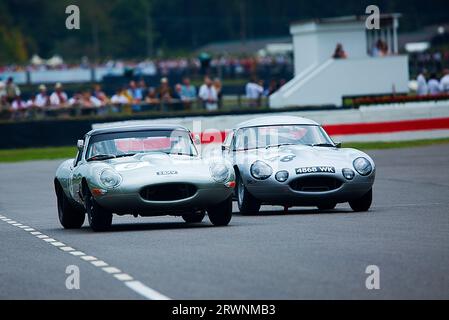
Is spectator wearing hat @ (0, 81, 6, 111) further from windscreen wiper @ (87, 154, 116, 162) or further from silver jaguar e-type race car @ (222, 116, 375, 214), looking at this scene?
windscreen wiper @ (87, 154, 116, 162)

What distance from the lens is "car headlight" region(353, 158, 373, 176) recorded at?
16.1m

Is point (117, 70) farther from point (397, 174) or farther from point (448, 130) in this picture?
point (397, 174)

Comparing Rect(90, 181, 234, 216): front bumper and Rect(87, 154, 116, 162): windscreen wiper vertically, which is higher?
Rect(87, 154, 116, 162): windscreen wiper

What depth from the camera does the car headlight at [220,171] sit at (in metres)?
14.3

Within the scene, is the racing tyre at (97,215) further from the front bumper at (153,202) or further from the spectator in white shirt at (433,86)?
the spectator in white shirt at (433,86)

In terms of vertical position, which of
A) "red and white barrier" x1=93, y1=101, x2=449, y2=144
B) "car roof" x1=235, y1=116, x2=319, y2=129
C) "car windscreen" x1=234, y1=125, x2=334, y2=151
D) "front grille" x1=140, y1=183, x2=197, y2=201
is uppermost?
"car roof" x1=235, y1=116, x2=319, y2=129

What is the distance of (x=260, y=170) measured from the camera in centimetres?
1616

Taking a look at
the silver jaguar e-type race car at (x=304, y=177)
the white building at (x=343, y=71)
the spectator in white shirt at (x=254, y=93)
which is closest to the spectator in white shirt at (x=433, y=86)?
the white building at (x=343, y=71)

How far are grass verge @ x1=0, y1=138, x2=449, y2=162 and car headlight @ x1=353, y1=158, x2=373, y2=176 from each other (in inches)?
645

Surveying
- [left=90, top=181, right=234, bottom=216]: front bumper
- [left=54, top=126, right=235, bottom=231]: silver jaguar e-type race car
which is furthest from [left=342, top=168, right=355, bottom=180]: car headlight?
[left=90, top=181, right=234, bottom=216]: front bumper

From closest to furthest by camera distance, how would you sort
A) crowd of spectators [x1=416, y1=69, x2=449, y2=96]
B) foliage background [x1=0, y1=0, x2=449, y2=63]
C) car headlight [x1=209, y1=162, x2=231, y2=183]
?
car headlight [x1=209, y1=162, x2=231, y2=183], crowd of spectators [x1=416, y1=69, x2=449, y2=96], foliage background [x1=0, y1=0, x2=449, y2=63]

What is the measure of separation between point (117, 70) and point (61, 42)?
5559 cm

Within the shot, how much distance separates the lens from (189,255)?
11.4 metres

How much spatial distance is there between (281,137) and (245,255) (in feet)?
20.7
